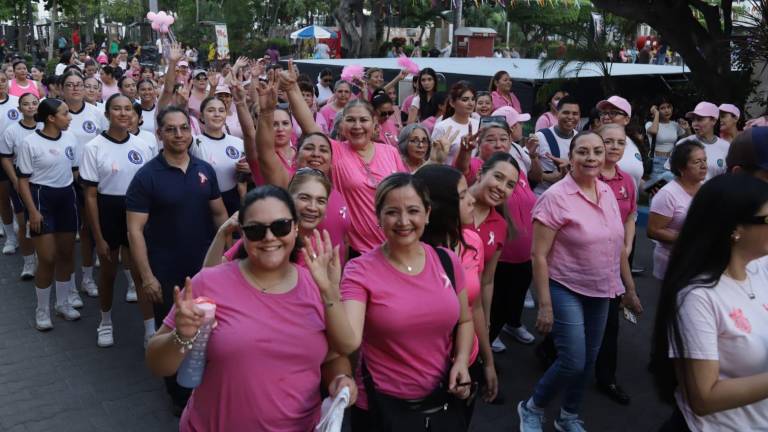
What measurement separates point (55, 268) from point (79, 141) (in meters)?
1.43

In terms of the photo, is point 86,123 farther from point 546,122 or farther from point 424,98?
point 546,122

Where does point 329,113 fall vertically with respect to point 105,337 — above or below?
above

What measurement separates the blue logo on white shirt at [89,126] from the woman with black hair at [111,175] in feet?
5.81

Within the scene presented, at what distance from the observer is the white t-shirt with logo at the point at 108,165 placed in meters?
5.61

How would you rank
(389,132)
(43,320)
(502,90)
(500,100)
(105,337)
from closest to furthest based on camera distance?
1. (105,337)
2. (43,320)
3. (389,132)
4. (500,100)
5. (502,90)

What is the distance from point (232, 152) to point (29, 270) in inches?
125

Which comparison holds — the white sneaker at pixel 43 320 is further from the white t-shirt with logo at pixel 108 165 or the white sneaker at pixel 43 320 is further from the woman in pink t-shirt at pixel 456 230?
the woman in pink t-shirt at pixel 456 230

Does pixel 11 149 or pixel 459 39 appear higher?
pixel 459 39

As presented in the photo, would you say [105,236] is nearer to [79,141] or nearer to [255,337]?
[79,141]

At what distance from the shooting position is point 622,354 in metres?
5.86

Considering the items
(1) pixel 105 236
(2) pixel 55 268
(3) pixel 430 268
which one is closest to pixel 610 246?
(3) pixel 430 268

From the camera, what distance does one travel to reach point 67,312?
653 centimetres

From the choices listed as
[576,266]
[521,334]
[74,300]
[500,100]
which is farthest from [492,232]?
[500,100]

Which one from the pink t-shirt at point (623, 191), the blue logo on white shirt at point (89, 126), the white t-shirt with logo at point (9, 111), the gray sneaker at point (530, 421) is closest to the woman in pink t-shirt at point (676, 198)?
the pink t-shirt at point (623, 191)
